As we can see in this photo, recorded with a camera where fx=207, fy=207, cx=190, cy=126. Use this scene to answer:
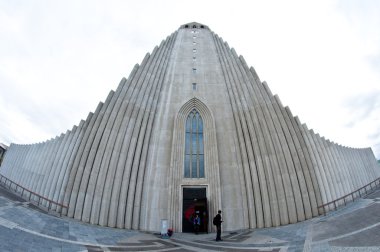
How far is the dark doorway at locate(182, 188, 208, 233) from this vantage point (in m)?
16.7

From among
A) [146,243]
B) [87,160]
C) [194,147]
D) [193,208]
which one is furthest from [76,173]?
[194,147]

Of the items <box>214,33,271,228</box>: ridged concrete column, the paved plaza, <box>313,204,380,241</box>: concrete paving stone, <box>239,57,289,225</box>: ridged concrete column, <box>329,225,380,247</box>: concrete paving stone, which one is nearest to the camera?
<box>329,225,380,247</box>: concrete paving stone

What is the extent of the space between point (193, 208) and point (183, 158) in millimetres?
4360

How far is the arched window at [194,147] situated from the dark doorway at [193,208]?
1.40m

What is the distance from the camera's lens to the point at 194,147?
1983 cm

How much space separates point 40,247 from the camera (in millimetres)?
8391

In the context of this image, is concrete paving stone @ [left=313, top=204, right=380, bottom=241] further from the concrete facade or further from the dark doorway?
the dark doorway

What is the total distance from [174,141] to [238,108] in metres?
7.33

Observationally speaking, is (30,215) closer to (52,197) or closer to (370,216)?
(52,197)

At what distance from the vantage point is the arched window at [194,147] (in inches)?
739

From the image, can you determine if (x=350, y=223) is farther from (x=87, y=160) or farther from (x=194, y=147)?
(x=87, y=160)

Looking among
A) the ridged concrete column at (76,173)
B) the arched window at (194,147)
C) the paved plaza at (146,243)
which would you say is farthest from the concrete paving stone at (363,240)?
the ridged concrete column at (76,173)

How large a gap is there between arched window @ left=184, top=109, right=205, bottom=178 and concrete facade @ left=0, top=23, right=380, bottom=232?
473 millimetres

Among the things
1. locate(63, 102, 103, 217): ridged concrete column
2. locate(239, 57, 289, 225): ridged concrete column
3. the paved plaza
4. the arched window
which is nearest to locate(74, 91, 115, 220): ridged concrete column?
locate(63, 102, 103, 217): ridged concrete column
